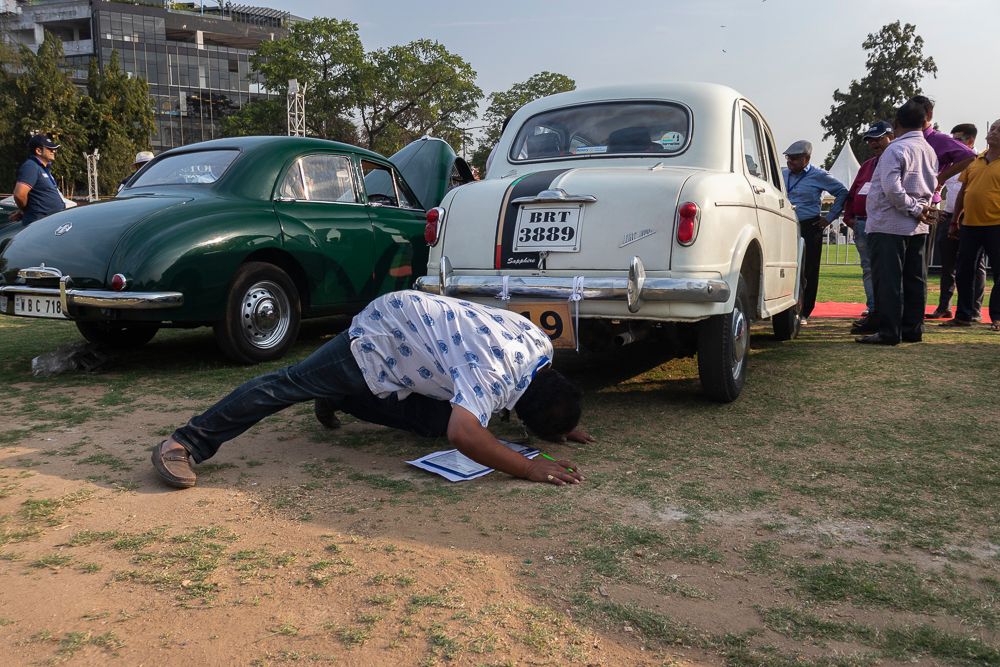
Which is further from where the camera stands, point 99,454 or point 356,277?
point 356,277

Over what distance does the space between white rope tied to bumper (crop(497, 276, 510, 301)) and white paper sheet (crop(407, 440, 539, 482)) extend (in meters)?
0.88

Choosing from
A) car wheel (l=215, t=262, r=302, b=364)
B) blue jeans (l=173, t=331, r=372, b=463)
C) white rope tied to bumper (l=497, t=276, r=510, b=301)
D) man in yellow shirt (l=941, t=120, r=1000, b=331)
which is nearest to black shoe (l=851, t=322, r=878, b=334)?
man in yellow shirt (l=941, t=120, r=1000, b=331)

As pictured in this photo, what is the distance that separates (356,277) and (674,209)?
10.6 ft

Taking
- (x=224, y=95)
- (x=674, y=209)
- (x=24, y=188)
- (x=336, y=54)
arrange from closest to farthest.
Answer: (x=674, y=209)
(x=24, y=188)
(x=336, y=54)
(x=224, y=95)

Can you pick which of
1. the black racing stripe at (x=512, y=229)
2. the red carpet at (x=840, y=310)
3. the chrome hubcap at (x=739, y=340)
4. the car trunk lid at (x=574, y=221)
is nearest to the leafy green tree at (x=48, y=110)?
the red carpet at (x=840, y=310)

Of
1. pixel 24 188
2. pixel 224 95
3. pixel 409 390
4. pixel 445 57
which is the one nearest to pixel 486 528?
pixel 409 390

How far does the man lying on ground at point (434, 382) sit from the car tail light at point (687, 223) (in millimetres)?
1106

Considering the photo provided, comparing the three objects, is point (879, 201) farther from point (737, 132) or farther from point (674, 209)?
point (674, 209)

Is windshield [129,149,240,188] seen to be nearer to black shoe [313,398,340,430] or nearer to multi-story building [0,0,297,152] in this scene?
black shoe [313,398,340,430]

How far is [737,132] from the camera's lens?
478cm

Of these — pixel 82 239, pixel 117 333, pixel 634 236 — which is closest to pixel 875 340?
pixel 634 236

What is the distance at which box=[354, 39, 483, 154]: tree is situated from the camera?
4688cm

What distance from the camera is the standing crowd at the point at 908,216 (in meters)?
6.01

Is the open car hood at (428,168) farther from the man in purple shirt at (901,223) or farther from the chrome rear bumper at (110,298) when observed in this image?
the man in purple shirt at (901,223)
